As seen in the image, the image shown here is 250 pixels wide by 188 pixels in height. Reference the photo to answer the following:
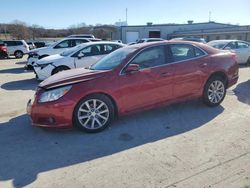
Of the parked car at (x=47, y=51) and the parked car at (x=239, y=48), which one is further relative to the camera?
the parked car at (x=47, y=51)

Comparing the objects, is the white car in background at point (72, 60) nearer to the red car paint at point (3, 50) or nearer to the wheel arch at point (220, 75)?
the wheel arch at point (220, 75)

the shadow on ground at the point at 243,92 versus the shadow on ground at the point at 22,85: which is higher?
the shadow on ground at the point at 243,92

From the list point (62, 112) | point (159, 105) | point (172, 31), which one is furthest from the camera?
point (172, 31)

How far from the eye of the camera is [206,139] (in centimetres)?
468

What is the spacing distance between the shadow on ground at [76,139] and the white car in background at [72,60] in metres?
4.57

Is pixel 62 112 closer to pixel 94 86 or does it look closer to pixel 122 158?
pixel 94 86

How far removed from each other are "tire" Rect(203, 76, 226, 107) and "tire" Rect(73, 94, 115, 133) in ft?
7.41

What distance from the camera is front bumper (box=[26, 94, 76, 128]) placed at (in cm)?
490

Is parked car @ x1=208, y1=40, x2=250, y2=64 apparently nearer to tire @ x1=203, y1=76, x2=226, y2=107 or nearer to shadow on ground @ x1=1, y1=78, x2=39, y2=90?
tire @ x1=203, y1=76, x2=226, y2=107

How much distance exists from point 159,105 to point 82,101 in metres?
1.61

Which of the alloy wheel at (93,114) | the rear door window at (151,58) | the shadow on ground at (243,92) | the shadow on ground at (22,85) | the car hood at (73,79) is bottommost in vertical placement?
the shadow on ground at (22,85)

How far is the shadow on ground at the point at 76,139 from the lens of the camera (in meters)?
3.98

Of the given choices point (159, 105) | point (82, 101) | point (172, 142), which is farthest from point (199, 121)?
point (82, 101)

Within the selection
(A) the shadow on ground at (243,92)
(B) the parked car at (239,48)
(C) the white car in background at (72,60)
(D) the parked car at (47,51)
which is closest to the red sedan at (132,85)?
(A) the shadow on ground at (243,92)
